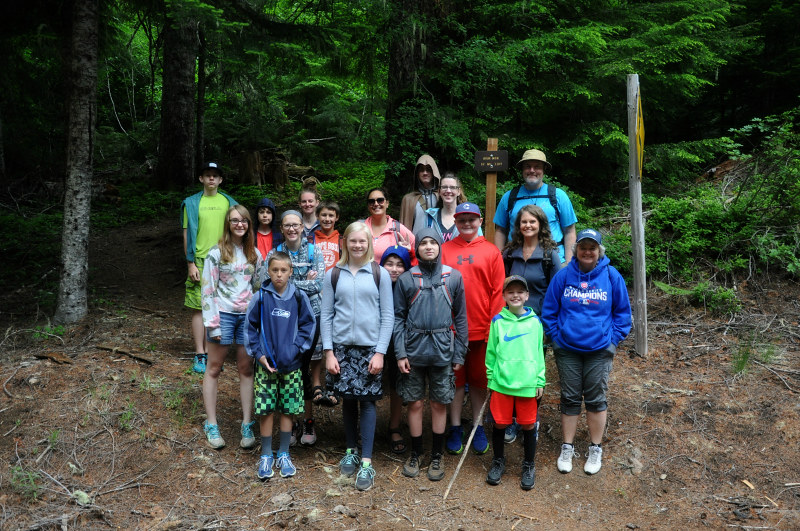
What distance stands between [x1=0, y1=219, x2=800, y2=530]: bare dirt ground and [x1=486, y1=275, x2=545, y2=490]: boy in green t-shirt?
641mm

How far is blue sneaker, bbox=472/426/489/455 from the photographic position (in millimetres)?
5164

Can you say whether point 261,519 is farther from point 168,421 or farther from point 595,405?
point 595,405

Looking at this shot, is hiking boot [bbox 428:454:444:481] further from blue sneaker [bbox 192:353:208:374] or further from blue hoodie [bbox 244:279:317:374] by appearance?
blue sneaker [bbox 192:353:208:374]

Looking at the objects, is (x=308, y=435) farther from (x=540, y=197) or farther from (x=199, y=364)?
(x=540, y=197)

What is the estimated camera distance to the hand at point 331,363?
4.57 m

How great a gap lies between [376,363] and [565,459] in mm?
1920

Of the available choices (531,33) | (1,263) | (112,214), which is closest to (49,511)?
(1,263)

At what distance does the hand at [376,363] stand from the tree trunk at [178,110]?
10.3 metres

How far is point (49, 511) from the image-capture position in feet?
13.1

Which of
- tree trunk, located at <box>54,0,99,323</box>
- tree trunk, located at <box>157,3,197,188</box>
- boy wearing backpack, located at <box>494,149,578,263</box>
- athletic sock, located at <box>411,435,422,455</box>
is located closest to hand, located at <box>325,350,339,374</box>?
athletic sock, located at <box>411,435,422,455</box>

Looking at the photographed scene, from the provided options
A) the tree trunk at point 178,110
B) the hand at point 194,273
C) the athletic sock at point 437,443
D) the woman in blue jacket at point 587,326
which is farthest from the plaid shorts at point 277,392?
the tree trunk at point 178,110

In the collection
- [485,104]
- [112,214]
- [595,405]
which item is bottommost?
[595,405]

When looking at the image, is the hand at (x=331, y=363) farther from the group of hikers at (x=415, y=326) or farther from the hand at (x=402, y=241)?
the hand at (x=402, y=241)

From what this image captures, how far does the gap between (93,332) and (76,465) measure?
2.56 m
